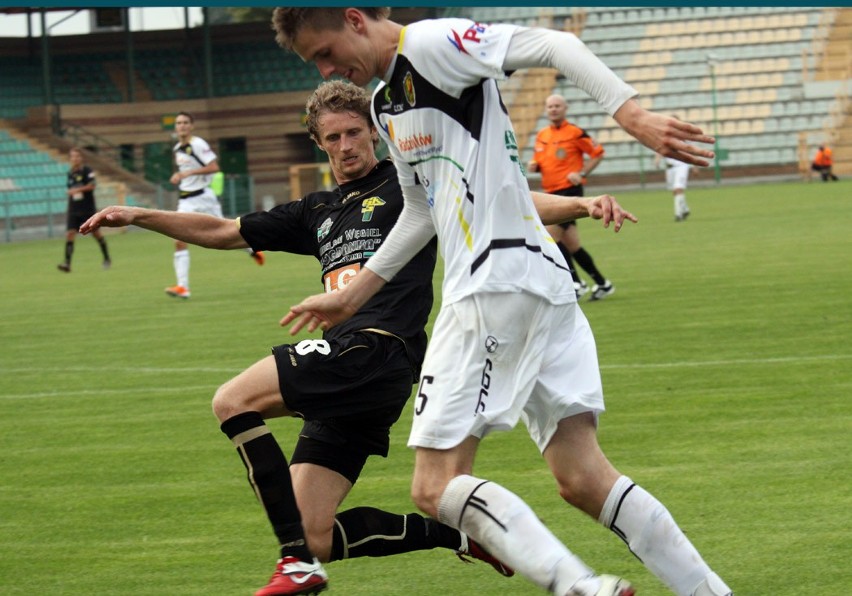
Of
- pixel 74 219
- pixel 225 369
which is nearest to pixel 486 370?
pixel 225 369

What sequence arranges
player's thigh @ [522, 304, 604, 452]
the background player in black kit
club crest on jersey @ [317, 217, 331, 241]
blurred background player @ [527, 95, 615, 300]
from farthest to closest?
the background player in black kit → blurred background player @ [527, 95, 615, 300] → club crest on jersey @ [317, 217, 331, 241] → player's thigh @ [522, 304, 604, 452]

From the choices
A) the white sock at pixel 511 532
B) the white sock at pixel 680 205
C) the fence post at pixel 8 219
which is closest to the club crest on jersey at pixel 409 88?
the white sock at pixel 511 532

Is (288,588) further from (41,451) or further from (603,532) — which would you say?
(41,451)

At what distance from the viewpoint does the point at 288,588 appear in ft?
14.8

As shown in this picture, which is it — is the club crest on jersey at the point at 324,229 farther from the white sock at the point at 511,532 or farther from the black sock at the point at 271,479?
the white sock at the point at 511,532

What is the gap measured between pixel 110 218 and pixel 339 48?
57.9 inches

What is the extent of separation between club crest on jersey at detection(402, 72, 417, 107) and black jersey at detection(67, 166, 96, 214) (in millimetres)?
23552

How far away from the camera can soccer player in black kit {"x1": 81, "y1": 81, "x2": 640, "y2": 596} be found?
4688 mm

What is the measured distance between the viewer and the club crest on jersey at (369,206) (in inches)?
206

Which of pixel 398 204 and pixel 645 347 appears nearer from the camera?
pixel 398 204

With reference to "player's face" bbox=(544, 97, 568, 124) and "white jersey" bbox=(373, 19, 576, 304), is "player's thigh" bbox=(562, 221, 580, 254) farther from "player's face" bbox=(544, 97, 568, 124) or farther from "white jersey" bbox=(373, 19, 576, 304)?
"white jersey" bbox=(373, 19, 576, 304)

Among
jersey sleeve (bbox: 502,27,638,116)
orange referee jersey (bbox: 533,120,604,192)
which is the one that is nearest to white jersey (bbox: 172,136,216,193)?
orange referee jersey (bbox: 533,120,604,192)

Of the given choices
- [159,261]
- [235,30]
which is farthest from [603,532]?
[235,30]

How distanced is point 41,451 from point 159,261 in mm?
18728
